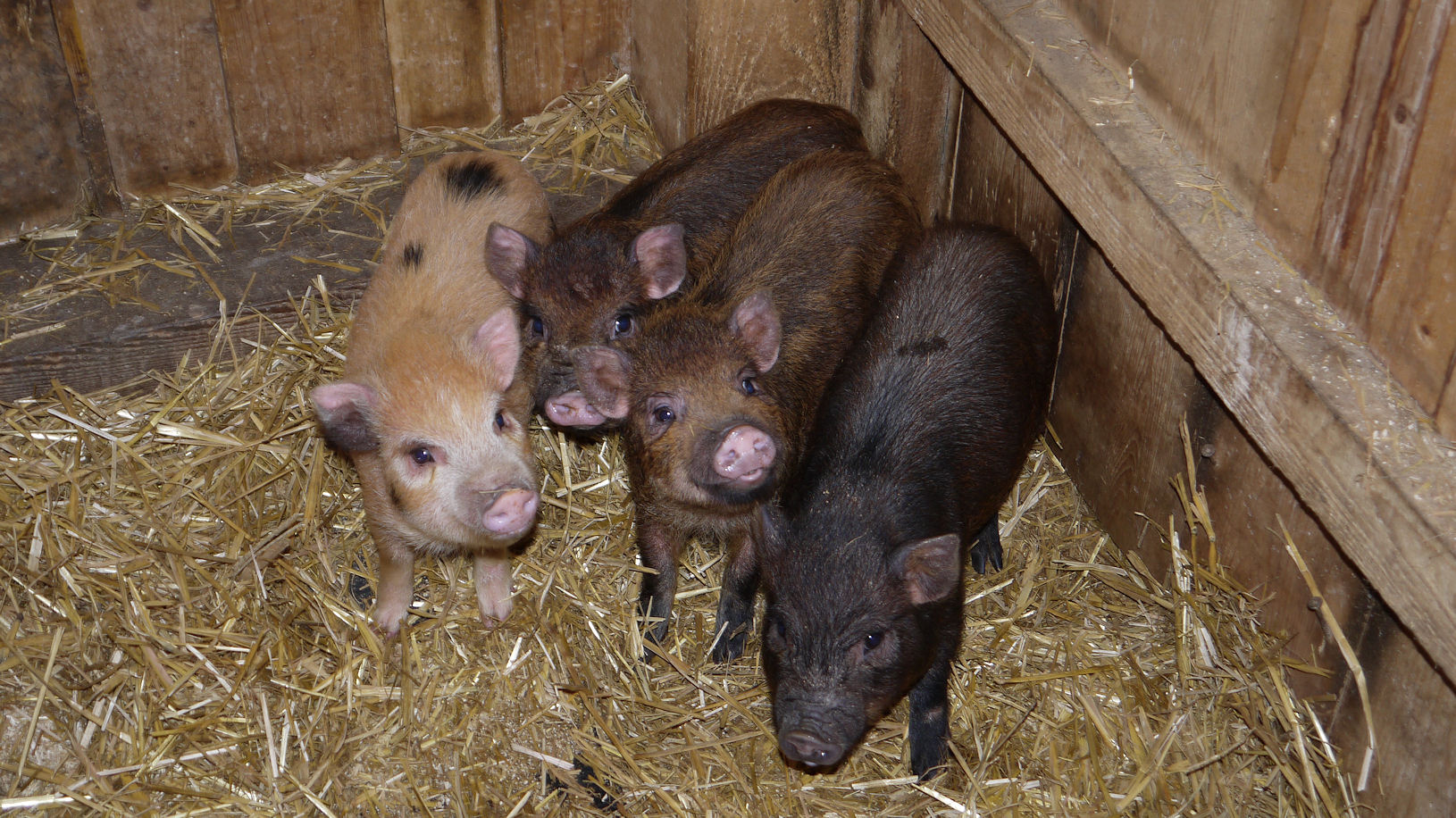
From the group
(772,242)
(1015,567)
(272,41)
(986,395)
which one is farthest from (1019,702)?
(272,41)

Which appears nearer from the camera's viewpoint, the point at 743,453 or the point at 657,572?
the point at 743,453

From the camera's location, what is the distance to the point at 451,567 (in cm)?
445

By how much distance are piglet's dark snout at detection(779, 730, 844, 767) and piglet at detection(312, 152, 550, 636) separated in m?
1.00

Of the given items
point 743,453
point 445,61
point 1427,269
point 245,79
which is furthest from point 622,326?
point 1427,269

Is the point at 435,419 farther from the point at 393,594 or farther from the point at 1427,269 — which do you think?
the point at 1427,269

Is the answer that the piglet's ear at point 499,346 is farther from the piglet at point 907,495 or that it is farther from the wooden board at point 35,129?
the wooden board at point 35,129

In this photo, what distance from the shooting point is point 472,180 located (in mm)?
4844

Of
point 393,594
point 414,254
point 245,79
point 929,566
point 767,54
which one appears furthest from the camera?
point 245,79

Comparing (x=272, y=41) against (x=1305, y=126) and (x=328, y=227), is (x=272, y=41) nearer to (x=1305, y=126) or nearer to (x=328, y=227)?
(x=328, y=227)

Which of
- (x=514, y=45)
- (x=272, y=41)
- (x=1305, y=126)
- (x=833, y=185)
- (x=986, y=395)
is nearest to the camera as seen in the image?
(x=1305, y=126)

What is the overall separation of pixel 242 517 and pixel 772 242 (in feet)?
6.94

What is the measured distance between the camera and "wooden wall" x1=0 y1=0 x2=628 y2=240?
4.92 meters

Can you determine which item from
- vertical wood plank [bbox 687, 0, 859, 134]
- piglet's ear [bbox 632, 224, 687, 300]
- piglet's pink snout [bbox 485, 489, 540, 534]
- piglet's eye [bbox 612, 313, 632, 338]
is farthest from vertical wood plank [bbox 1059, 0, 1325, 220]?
piglet's pink snout [bbox 485, 489, 540, 534]

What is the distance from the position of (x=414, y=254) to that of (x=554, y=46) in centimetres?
168
